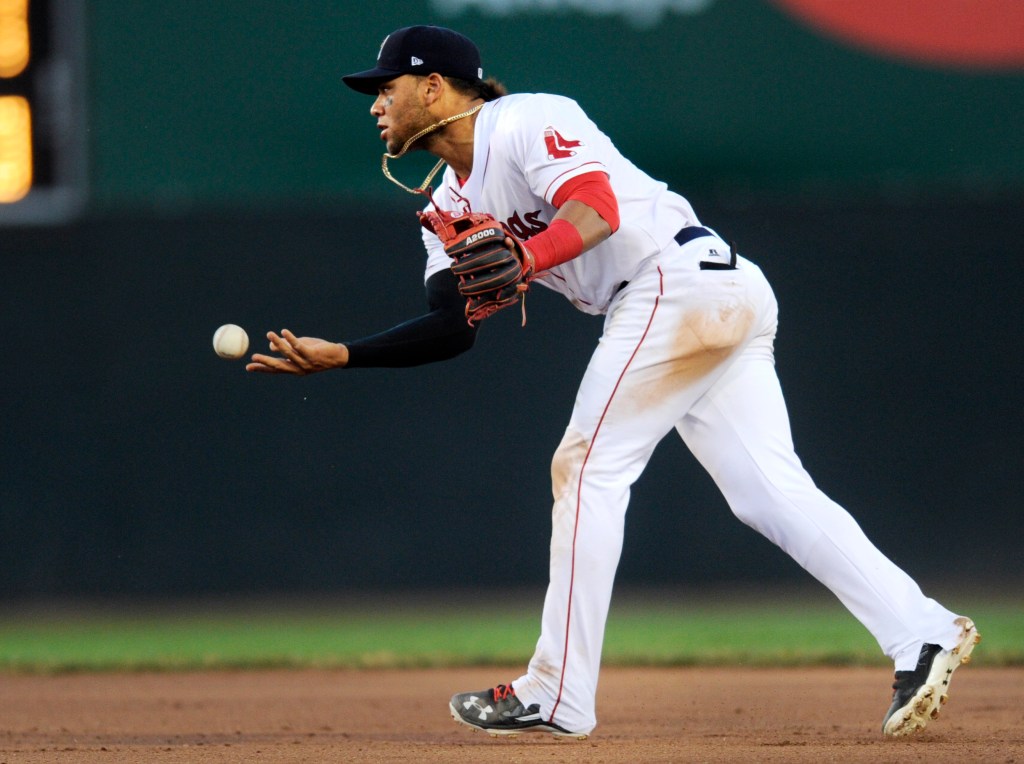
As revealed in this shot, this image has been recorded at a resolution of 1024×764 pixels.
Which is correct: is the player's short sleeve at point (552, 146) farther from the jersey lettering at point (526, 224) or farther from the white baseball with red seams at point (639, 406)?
the jersey lettering at point (526, 224)

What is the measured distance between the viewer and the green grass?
507 centimetres

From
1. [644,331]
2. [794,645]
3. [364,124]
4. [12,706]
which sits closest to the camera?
[644,331]

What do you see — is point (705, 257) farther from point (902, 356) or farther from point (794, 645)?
point (902, 356)

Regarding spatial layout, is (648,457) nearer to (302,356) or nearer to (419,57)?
(302,356)

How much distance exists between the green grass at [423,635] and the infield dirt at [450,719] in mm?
186

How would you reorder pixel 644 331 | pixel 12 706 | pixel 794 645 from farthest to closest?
pixel 794 645 < pixel 12 706 < pixel 644 331

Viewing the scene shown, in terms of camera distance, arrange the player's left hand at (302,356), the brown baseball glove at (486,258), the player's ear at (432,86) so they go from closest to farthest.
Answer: the brown baseball glove at (486,258)
the player's left hand at (302,356)
the player's ear at (432,86)

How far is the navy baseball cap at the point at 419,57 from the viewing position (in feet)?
10.2

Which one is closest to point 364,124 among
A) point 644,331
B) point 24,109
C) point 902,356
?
Result: point 24,109

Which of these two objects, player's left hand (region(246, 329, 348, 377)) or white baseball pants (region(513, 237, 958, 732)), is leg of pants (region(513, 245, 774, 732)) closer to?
white baseball pants (region(513, 237, 958, 732))

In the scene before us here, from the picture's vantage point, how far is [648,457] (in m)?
3.04

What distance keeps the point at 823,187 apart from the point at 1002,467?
55.9 inches

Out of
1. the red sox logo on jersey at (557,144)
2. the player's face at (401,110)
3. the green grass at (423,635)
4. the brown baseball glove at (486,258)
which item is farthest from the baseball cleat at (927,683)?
the green grass at (423,635)

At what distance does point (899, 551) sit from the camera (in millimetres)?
6160
